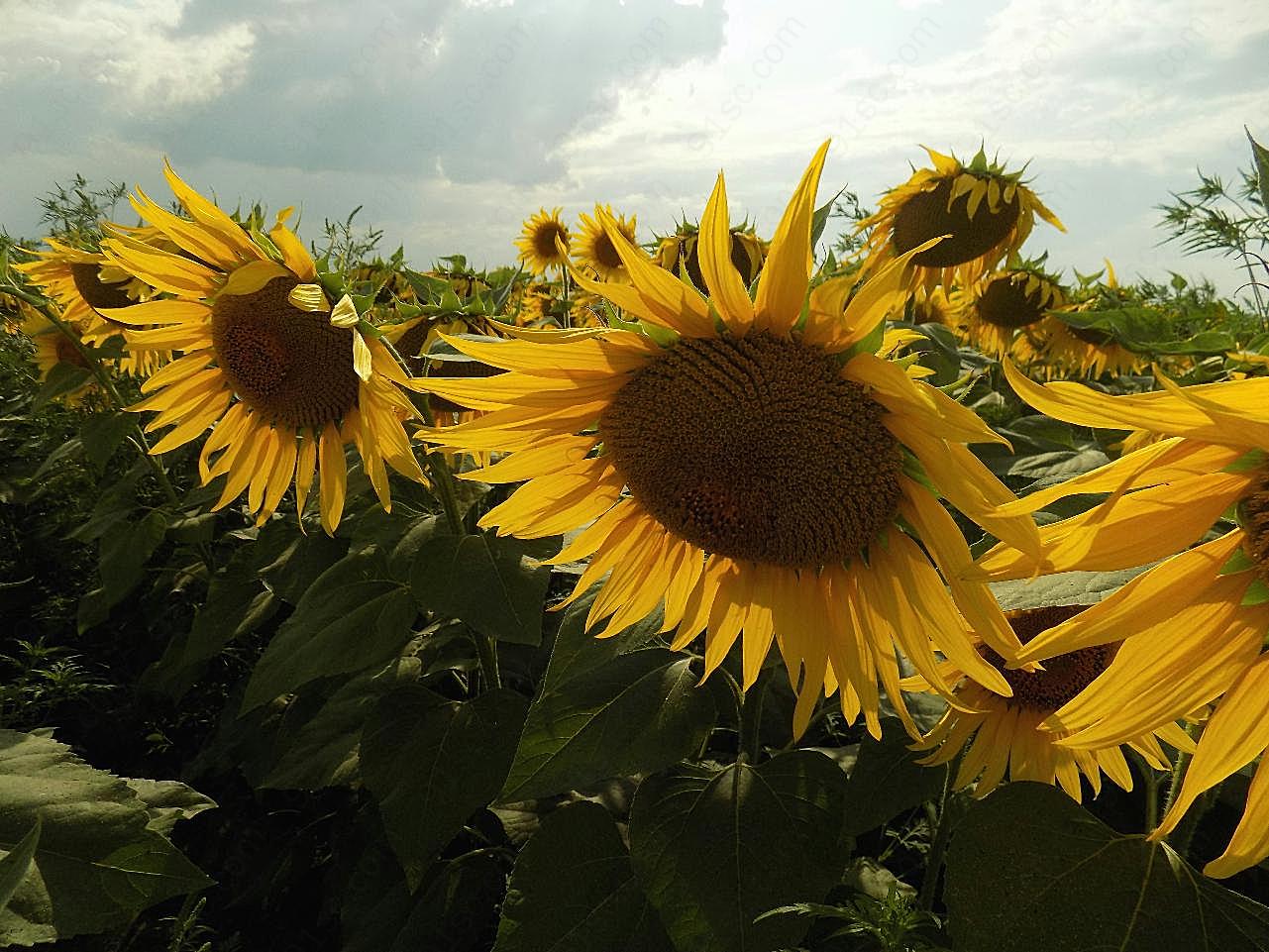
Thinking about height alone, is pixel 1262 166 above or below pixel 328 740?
above

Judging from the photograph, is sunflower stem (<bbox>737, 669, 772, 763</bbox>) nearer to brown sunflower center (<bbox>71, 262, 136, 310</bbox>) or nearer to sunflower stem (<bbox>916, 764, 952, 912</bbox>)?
sunflower stem (<bbox>916, 764, 952, 912</bbox>)

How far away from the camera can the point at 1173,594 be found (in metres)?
0.86

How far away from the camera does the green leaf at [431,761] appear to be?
1774 millimetres

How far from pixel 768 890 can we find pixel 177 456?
334cm

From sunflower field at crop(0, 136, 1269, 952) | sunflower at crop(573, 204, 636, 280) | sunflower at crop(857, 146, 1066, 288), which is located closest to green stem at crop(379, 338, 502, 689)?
sunflower field at crop(0, 136, 1269, 952)

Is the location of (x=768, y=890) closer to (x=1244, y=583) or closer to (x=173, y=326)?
(x=1244, y=583)

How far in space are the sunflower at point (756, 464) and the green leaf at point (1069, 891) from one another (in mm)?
184

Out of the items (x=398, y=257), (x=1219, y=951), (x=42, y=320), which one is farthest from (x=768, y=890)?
(x=42, y=320)

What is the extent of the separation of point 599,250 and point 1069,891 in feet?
17.0

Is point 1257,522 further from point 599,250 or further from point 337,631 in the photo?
point 599,250

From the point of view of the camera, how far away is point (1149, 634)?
0.88 m

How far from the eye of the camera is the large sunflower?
0.82 m

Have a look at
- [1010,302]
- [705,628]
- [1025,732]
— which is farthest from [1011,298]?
[705,628]

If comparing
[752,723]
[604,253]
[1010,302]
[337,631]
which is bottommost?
[752,723]
